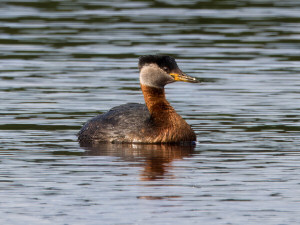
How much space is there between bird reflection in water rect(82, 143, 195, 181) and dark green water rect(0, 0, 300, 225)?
3 cm

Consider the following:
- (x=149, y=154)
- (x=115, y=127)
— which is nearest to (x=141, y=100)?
(x=115, y=127)

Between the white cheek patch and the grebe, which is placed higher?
the white cheek patch

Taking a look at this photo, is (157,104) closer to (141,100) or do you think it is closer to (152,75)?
(152,75)

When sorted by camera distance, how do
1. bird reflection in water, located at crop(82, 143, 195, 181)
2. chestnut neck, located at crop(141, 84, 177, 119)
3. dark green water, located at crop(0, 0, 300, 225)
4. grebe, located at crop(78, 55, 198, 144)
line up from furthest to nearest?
chestnut neck, located at crop(141, 84, 177, 119)
grebe, located at crop(78, 55, 198, 144)
bird reflection in water, located at crop(82, 143, 195, 181)
dark green water, located at crop(0, 0, 300, 225)

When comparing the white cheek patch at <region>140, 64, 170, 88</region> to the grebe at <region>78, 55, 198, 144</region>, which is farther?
the white cheek patch at <region>140, 64, 170, 88</region>

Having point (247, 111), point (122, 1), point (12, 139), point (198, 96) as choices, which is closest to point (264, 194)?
point (12, 139)

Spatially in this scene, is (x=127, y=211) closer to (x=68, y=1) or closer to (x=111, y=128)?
(x=111, y=128)

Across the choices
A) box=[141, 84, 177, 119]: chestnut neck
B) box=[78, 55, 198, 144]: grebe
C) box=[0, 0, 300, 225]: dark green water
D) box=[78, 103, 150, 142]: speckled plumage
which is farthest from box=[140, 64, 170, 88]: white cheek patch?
box=[0, 0, 300, 225]: dark green water

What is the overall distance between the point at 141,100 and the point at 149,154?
5487mm

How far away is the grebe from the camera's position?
54.4 feet

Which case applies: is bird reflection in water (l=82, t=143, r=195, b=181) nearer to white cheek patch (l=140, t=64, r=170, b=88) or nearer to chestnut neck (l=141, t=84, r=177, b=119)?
chestnut neck (l=141, t=84, r=177, b=119)

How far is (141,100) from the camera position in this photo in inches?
824

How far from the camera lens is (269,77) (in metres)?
22.9

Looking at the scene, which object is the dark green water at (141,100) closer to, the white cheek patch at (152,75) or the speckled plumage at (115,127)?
the speckled plumage at (115,127)
